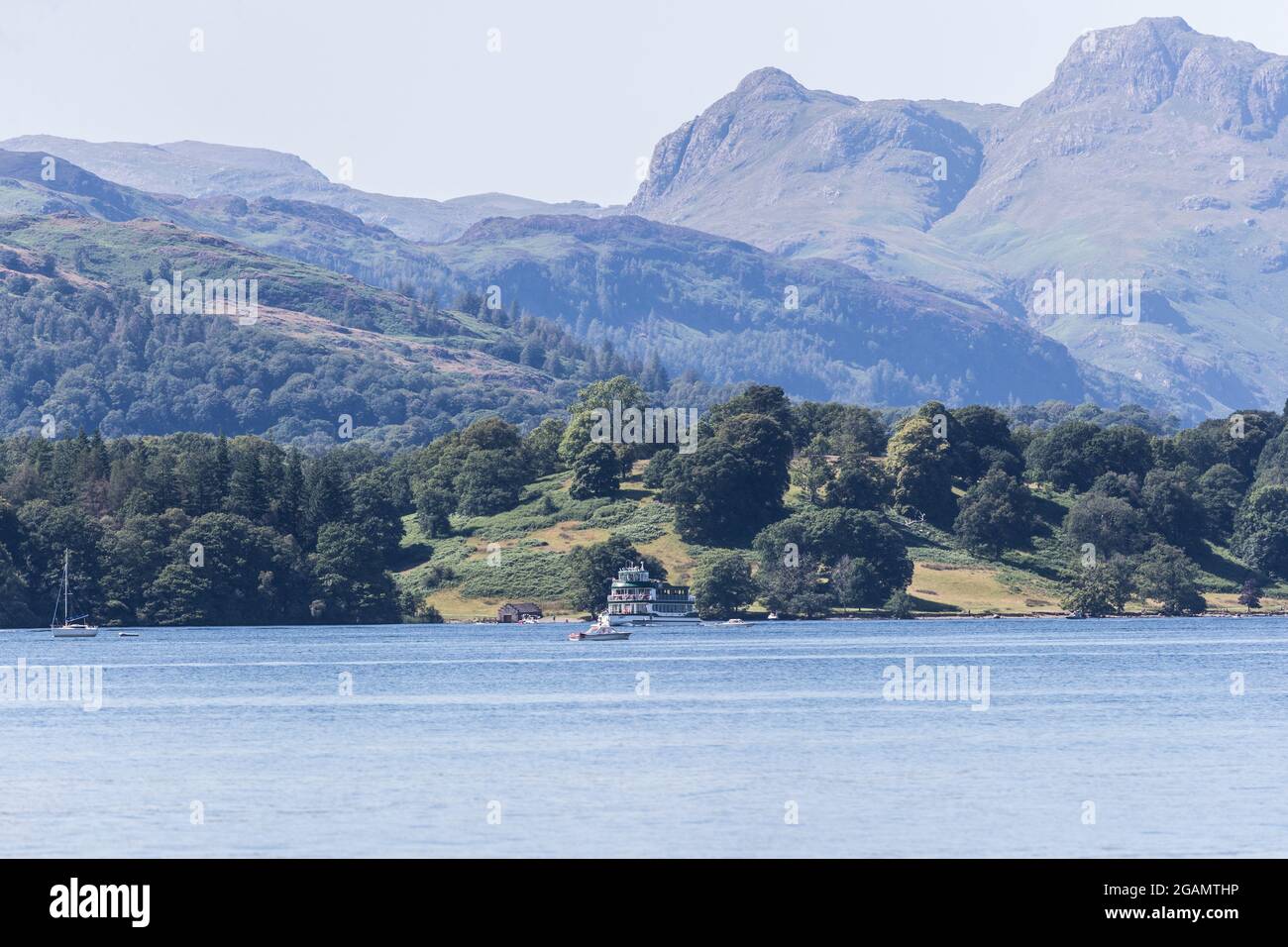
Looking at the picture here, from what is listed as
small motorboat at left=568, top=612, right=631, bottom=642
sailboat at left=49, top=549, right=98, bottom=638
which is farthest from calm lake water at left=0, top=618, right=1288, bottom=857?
small motorboat at left=568, top=612, right=631, bottom=642

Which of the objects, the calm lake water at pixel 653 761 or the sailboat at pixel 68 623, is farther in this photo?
the sailboat at pixel 68 623

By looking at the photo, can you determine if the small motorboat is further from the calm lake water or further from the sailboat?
the sailboat

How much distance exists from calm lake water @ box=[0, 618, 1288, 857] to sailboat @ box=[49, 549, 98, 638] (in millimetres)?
34084

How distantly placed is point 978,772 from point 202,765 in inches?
1186

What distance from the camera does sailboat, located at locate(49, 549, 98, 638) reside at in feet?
578

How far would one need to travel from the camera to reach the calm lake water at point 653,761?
55750 millimetres

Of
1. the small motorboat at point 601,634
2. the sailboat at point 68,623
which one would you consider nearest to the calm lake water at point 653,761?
the sailboat at point 68,623

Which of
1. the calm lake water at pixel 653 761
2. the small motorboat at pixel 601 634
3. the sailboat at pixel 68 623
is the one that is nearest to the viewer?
the calm lake water at pixel 653 761

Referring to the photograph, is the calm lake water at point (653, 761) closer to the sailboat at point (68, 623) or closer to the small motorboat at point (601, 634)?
the sailboat at point (68, 623)

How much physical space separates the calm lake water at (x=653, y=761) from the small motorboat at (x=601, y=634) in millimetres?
37977

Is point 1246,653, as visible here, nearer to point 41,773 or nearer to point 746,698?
point 746,698

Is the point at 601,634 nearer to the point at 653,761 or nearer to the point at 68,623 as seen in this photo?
the point at 68,623

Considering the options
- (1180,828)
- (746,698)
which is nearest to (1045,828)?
(1180,828)
